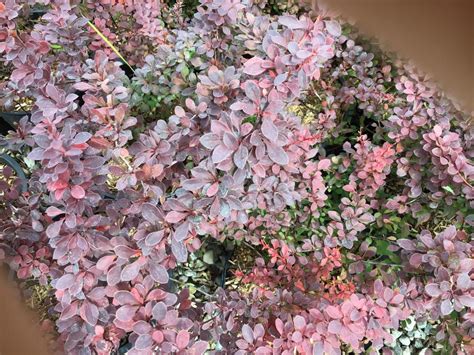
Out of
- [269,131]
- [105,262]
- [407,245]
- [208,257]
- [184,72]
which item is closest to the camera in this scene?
Answer: [269,131]

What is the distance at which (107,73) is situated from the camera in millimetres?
1131

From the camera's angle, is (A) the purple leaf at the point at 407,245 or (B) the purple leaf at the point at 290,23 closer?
(B) the purple leaf at the point at 290,23

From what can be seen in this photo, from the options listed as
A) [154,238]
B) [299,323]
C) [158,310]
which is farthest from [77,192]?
[299,323]

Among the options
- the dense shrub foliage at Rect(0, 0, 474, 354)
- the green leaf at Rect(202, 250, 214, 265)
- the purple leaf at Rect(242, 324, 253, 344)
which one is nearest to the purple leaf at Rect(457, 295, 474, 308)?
the dense shrub foliage at Rect(0, 0, 474, 354)

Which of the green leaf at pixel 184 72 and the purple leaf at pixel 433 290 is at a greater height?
the purple leaf at pixel 433 290

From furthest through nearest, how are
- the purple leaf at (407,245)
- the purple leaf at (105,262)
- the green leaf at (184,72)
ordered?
the green leaf at (184,72)
the purple leaf at (407,245)
the purple leaf at (105,262)

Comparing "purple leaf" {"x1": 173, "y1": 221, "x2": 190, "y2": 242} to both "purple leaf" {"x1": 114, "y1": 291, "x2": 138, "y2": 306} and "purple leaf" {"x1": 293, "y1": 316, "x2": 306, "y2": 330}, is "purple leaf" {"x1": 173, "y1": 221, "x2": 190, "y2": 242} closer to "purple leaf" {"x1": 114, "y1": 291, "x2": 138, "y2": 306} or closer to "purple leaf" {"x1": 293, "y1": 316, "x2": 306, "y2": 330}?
"purple leaf" {"x1": 114, "y1": 291, "x2": 138, "y2": 306}

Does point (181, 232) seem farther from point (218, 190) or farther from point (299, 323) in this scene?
point (299, 323)

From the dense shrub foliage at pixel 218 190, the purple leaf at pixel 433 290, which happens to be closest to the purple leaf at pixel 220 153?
the dense shrub foliage at pixel 218 190

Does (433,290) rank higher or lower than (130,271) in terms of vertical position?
higher

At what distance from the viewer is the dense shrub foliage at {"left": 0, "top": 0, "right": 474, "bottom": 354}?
2.82 ft

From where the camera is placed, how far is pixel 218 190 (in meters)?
0.85

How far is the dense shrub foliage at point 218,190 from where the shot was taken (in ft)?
2.82

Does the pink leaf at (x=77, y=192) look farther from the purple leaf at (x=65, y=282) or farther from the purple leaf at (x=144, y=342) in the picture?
the purple leaf at (x=144, y=342)
